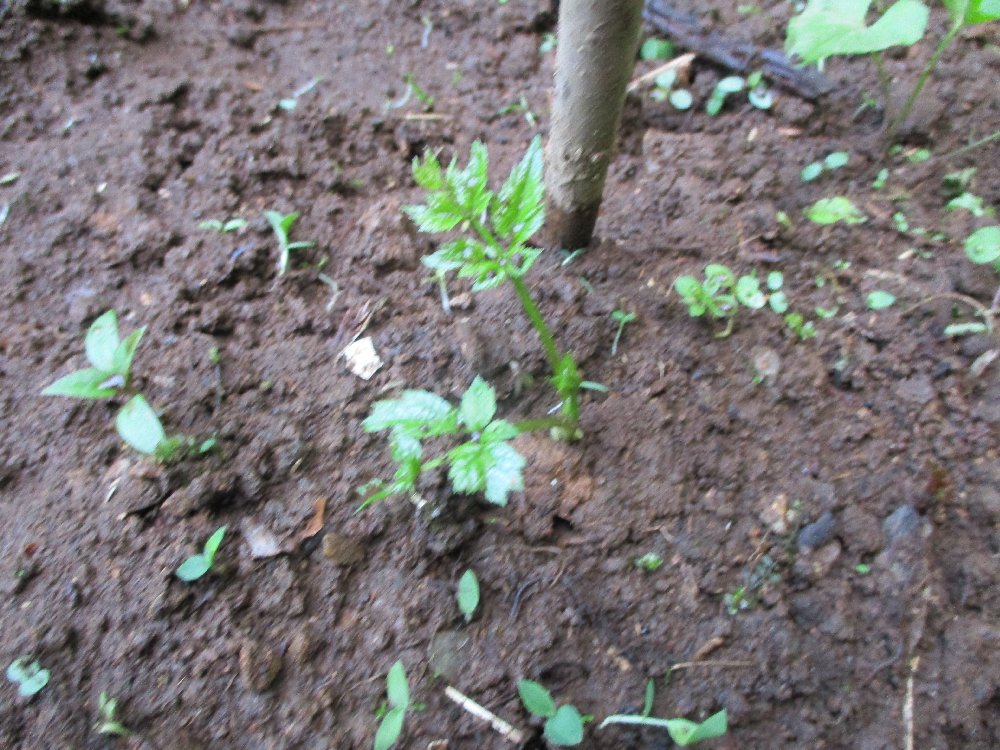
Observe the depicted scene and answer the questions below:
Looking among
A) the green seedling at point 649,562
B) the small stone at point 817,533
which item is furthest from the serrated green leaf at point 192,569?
the small stone at point 817,533

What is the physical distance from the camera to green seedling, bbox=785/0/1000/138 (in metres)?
1.45

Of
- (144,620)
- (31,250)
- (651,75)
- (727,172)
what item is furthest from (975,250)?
(31,250)

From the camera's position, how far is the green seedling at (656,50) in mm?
2006

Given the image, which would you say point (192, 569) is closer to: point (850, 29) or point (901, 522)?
point (901, 522)

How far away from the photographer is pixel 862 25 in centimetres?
151

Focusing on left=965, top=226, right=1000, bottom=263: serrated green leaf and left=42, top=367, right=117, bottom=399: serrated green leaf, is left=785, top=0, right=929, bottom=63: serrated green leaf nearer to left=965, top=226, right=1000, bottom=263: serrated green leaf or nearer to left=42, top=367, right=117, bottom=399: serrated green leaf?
left=965, top=226, right=1000, bottom=263: serrated green leaf

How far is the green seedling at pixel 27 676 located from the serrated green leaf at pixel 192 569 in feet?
0.80

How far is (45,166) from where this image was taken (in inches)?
68.6

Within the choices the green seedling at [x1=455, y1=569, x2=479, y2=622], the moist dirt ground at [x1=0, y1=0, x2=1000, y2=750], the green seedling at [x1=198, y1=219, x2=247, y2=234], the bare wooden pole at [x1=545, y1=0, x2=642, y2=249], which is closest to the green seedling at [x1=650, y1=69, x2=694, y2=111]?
the moist dirt ground at [x1=0, y1=0, x2=1000, y2=750]

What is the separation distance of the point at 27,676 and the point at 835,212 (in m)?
1.90

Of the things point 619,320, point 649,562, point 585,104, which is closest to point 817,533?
point 649,562

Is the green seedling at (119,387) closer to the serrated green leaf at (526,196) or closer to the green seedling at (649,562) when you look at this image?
the serrated green leaf at (526,196)

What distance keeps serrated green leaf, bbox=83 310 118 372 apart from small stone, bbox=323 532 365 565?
0.53 metres

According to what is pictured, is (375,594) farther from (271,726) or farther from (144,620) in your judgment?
(144,620)
